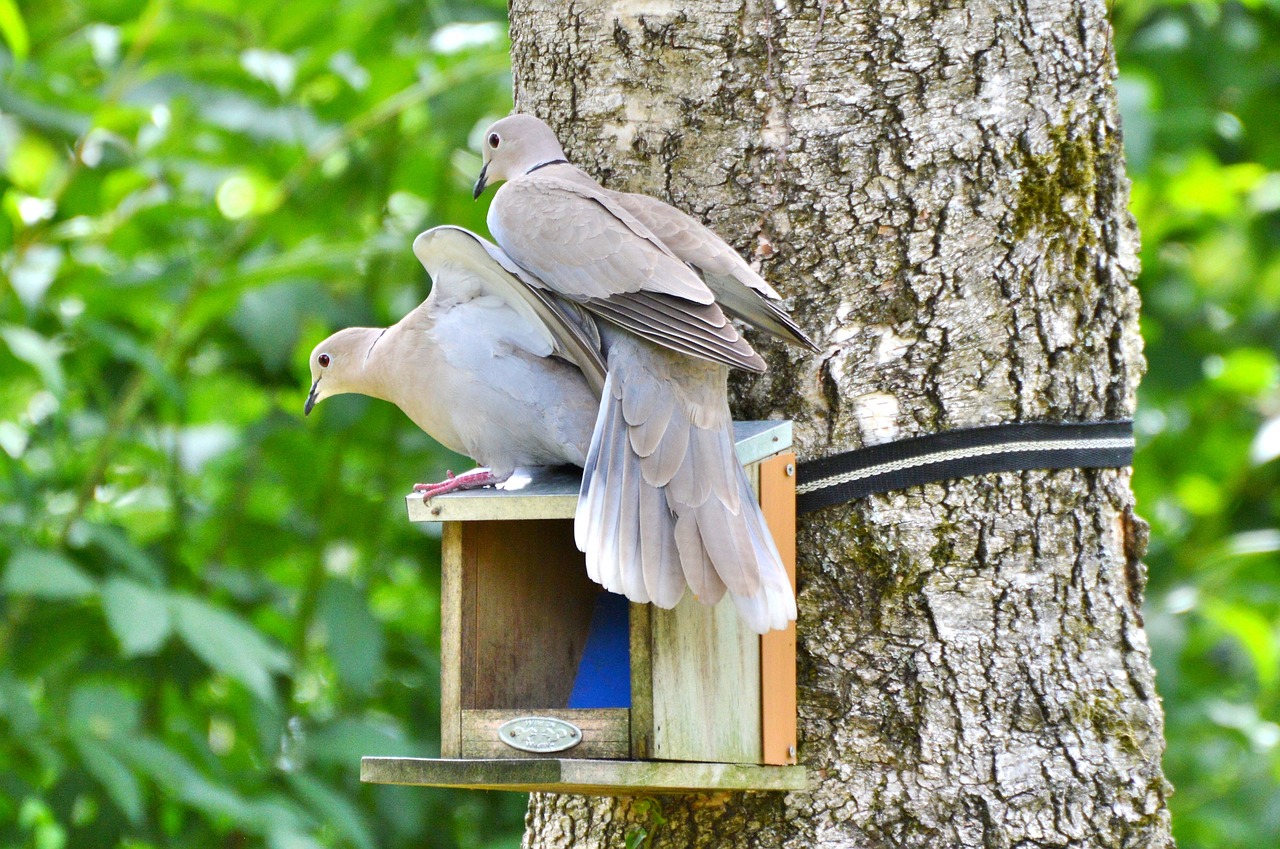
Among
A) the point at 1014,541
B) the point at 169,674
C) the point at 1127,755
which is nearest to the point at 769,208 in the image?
the point at 1014,541

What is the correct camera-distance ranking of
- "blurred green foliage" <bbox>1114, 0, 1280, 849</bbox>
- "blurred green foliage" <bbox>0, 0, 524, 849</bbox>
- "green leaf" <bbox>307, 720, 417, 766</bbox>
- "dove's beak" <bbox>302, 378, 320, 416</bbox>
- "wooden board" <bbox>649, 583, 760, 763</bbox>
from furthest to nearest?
"blurred green foliage" <bbox>1114, 0, 1280, 849</bbox>, "green leaf" <bbox>307, 720, 417, 766</bbox>, "blurred green foliage" <bbox>0, 0, 524, 849</bbox>, "dove's beak" <bbox>302, 378, 320, 416</bbox>, "wooden board" <bbox>649, 583, 760, 763</bbox>

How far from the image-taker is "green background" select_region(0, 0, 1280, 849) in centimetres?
327

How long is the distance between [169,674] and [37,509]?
0.65 m

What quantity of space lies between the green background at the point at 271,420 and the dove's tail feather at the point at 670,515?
4.42 feet

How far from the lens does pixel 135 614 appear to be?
2773 millimetres

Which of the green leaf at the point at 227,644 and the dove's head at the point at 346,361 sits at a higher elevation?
the dove's head at the point at 346,361

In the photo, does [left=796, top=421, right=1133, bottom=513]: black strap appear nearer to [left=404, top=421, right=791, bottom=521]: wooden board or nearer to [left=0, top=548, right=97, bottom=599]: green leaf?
[left=404, top=421, right=791, bottom=521]: wooden board

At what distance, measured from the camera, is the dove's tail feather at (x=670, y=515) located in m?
1.71

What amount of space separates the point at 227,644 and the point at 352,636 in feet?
2.58

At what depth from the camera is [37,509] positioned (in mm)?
3248

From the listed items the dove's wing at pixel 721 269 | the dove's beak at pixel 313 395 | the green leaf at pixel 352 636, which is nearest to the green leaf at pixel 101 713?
the green leaf at pixel 352 636

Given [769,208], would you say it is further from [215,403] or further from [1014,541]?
[215,403]

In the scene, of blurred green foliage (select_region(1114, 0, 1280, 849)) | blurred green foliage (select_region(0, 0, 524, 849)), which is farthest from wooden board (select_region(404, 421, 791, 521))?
blurred green foliage (select_region(1114, 0, 1280, 849))

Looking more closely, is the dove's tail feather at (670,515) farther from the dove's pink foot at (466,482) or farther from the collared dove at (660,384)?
the dove's pink foot at (466,482)
